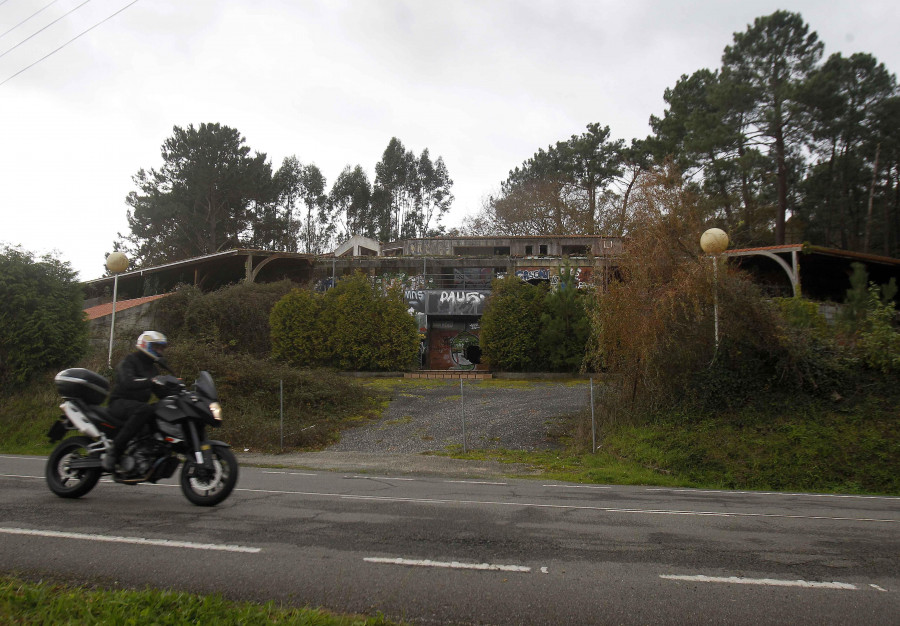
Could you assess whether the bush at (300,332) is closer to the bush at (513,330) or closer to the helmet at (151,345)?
the bush at (513,330)

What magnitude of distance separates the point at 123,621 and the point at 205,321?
94.2 feet

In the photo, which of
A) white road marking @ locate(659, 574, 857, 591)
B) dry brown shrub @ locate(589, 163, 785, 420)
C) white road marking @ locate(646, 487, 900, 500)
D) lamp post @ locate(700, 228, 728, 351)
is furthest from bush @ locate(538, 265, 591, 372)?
white road marking @ locate(659, 574, 857, 591)

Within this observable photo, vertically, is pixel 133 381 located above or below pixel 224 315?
below

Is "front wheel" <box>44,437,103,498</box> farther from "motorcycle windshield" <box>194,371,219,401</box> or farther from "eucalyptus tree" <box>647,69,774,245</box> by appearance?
"eucalyptus tree" <box>647,69,774,245</box>

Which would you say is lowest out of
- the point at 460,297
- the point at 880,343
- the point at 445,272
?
the point at 880,343

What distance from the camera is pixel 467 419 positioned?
1823cm

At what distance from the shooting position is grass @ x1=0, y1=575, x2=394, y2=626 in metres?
3.45

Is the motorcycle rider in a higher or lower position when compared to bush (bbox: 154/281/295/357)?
lower

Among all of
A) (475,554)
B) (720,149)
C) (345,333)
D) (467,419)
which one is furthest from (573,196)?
(475,554)

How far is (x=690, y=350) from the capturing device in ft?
49.6

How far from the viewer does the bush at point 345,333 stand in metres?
28.8

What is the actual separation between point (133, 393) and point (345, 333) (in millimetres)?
22040

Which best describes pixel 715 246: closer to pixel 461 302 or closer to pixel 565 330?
pixel 565 330

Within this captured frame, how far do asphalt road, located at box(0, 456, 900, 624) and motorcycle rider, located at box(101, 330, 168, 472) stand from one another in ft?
2.10
